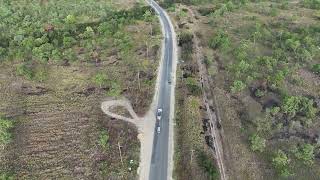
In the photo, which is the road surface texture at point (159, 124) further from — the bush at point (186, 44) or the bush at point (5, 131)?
the bush at point (5, 131)

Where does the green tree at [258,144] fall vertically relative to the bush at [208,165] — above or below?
above

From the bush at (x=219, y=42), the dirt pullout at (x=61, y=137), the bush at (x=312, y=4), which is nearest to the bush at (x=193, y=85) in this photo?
the dirt pullout at (x=61, y=137)

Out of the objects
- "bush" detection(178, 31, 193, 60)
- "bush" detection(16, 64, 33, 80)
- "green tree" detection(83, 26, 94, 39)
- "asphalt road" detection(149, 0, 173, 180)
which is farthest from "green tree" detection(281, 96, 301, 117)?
"green tree" detection(83, 26, 94, 39)

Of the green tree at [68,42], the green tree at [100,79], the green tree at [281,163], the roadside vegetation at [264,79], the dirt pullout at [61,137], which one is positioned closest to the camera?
the green tree at [281,163]

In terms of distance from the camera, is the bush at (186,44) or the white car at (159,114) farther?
the bush at (186,44)

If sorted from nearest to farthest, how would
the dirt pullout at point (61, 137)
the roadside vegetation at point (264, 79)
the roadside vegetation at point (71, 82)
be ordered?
the dirt pullout at point (61, 137), the roadside vegetation at point (264, 79), the roadside vegetation at point (71, 82)

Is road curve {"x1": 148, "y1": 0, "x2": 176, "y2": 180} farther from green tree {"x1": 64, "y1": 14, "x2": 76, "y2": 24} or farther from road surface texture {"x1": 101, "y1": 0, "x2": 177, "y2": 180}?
green tree {"x1": 64, "y1": 14, "x2": 76, "y2": 24}
